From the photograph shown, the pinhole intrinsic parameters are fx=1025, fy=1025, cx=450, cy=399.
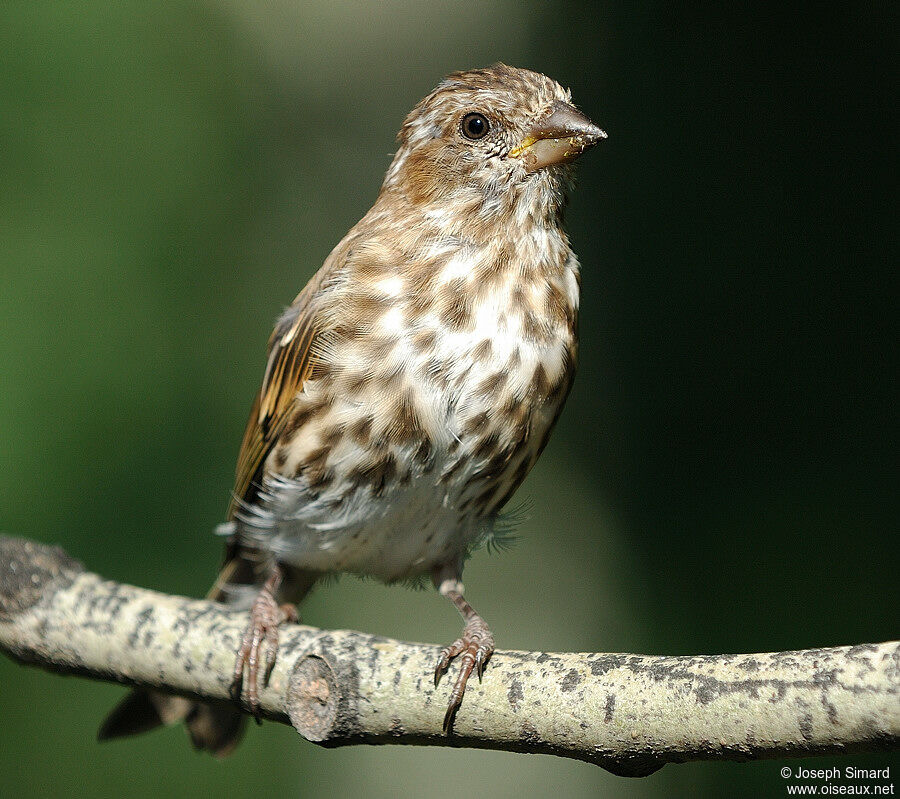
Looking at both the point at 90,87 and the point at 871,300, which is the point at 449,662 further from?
the point at 90,87

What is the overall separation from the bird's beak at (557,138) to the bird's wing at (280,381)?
29.7 inches

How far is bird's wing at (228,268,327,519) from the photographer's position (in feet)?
10.2

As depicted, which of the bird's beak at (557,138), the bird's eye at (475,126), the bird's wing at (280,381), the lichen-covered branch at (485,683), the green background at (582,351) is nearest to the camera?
the lichen-covered branch at (485,683)

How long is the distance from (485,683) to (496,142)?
150cm

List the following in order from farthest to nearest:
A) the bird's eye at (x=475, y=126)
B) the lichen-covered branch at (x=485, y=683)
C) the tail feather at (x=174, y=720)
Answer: the tail feather at (x=174, y=720) → the bird's eye at (x=475, y=126) → the lichen-covered branch at (x=485, y=683)

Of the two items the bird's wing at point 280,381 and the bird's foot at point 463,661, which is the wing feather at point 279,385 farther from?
the bird's foot at point 463,661

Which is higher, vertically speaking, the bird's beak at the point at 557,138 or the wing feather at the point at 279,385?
the bird's beak at the point at 557,138

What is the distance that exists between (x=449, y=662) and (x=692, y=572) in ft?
14.5

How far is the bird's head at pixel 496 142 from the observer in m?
2.85

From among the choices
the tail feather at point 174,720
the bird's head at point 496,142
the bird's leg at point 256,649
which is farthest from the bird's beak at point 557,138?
the tail feather at point 174,720

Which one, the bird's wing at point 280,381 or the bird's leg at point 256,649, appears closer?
the bird's leg at point 256,649

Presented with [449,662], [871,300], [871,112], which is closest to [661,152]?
[871,112]

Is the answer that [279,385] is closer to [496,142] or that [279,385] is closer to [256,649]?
[256,649]

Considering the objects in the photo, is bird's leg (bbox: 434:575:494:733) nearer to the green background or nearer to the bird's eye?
the bird's eye
